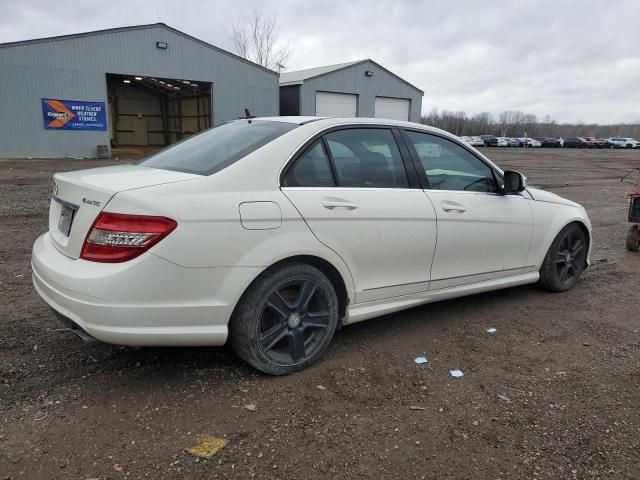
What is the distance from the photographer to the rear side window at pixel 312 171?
3.19m

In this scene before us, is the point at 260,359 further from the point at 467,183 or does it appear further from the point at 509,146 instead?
the point at 509,146

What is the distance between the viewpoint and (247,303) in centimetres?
→ 299

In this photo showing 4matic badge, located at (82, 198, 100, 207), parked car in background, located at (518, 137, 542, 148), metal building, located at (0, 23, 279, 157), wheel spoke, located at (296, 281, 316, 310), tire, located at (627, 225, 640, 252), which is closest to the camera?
4matic badge, located at (82, 198, 100, 207)

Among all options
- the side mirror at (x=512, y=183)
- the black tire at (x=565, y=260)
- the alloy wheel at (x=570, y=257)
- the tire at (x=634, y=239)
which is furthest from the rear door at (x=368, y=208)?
the tire at (x=634, y=239)

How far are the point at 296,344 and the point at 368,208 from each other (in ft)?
3.30

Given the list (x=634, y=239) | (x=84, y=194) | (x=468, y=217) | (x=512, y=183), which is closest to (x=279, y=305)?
(x=84, y=194)

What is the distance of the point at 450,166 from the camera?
412cm

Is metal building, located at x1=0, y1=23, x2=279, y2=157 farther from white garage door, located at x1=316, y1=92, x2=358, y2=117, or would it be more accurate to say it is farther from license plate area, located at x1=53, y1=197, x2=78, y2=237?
license plate area, located at x1=53, y1=197, x2=78, y2=237

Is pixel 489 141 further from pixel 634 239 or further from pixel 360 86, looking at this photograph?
pixel 634 239

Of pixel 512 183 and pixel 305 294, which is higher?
pixel 512 183

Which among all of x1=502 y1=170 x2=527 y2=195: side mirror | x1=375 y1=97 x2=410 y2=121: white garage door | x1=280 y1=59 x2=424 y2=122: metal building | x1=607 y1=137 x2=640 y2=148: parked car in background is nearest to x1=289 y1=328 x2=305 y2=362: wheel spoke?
x1=502 y1=170 x2=527 y2=195: side mirror

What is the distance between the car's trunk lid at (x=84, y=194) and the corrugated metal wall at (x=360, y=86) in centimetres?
2823

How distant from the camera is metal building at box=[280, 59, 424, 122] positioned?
103 ft

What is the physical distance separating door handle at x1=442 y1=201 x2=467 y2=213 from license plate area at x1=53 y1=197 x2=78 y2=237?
251 centimetres
